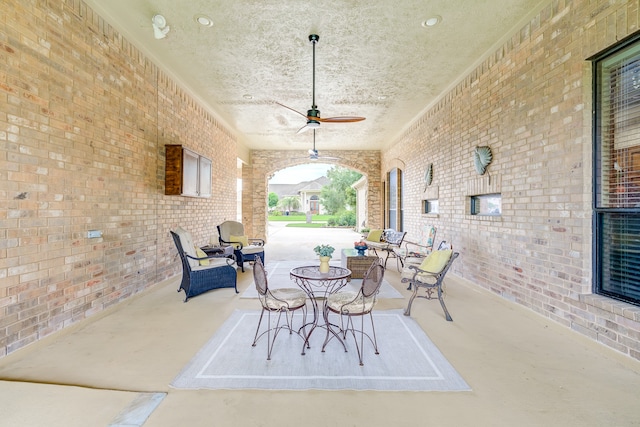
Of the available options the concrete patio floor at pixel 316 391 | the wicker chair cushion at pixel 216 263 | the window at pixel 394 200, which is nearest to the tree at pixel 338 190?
Answer: the window at pixel 394 200

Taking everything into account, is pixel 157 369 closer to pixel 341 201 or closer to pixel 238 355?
pixel 238 355

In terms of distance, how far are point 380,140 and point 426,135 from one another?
3.09 metres

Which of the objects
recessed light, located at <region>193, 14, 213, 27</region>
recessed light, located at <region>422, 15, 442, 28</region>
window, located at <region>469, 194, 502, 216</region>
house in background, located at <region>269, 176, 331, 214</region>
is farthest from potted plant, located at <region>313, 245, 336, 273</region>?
house in background, located at <region>269, 176, 331, 214</region>

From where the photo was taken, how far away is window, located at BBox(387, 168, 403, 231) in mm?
9195

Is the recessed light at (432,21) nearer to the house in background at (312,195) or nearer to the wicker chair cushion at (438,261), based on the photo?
the wicker chair cushion at (438,261)

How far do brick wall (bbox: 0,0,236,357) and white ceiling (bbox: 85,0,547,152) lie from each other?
568 mm

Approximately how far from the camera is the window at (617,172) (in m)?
2.44

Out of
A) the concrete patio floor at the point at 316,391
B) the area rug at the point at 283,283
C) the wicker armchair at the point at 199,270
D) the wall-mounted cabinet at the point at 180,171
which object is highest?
the wall-mounted cabinet at the point at 180,171

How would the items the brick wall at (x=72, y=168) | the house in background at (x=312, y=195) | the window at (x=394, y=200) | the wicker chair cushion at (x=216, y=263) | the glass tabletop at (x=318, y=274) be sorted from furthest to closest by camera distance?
the house in background at (x=312, y=195)
the window at (x=394, y=200)
the wicker chair cushion at (x=216, y=263)
the glass tabletop at (x=318, y=274)
the brick wall at (x=72, y=168)

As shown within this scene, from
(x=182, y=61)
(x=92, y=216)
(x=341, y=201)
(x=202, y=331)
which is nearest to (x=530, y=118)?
(x=202, y=331)

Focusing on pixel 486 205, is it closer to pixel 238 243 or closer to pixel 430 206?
pixel 430 206

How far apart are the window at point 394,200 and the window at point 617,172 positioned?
21.0 ft

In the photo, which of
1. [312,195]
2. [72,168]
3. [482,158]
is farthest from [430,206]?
[312,195]

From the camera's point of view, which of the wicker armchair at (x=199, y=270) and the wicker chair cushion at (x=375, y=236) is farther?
the wicker chair cushion at (x=375, y=236)
